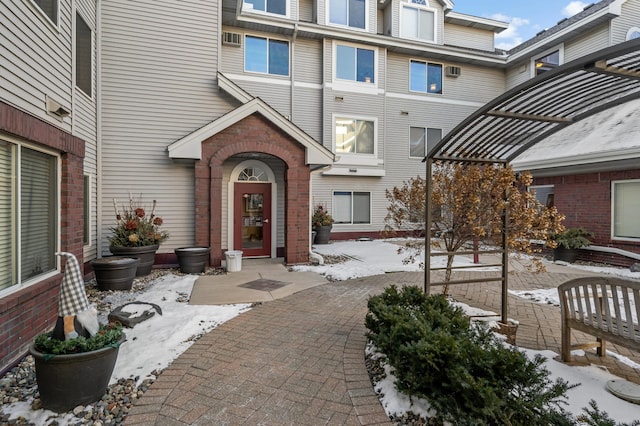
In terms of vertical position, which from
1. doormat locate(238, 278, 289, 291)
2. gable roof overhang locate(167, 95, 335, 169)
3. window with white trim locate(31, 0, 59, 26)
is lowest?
doormat locate(238, 278, 289, 291)

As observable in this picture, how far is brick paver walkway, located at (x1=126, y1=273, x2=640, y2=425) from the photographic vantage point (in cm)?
281

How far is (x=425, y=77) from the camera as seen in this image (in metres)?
16.8

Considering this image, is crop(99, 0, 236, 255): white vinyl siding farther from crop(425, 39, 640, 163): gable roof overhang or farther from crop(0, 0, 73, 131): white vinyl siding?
crop(425, 39, 640, 163): gable roof overhang

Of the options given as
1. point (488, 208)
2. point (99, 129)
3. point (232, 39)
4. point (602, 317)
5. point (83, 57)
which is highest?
point (232, 39)

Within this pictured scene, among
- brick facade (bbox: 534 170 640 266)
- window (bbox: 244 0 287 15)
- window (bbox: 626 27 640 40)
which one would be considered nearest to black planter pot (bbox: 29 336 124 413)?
brick facade (bbox: 534 170 640 266)

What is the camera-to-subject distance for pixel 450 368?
2.63 meters

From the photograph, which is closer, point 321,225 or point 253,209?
point 253,209

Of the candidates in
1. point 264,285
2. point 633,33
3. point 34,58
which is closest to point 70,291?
point 34,58

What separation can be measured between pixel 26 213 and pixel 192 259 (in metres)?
3.98

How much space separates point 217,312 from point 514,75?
19.0 m

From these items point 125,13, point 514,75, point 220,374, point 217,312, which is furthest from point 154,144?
point 514,75

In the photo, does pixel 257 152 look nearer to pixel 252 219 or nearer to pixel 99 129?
pixel 252 219

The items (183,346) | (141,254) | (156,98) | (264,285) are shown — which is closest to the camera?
(183,346)

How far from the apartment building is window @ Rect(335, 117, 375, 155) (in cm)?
6
